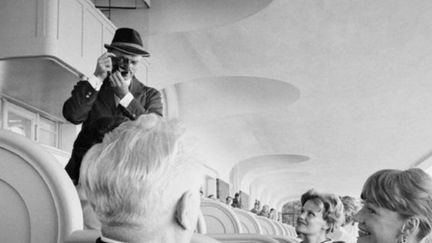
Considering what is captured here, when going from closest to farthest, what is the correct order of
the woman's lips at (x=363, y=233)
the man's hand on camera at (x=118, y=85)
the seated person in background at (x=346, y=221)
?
the woman's lips at (x=363, y=233), the man's hand on camera at (x=118, y=85), the seated person in background at (x=346, y=221)

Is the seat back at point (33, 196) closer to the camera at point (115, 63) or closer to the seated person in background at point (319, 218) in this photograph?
the camera at point (115, 63)

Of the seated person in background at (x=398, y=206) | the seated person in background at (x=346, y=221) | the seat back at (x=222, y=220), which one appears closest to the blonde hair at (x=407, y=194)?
the seated person in background at (x=398, y=206)

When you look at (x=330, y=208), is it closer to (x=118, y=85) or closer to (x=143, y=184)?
(x=118, y=85)

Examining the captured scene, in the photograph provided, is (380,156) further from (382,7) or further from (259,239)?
(259,239)

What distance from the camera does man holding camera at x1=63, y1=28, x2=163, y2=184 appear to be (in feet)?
7.96

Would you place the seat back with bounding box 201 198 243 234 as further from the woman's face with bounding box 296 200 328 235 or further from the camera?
the camera

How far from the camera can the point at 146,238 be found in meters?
1.29

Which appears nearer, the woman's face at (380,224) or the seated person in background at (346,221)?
the woman's face at (380,224)

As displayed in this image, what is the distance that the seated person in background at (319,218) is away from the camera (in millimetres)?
3830

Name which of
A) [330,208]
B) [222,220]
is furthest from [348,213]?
[222,220]

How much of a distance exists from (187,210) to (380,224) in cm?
125

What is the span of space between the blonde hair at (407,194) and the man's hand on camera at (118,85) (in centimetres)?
109

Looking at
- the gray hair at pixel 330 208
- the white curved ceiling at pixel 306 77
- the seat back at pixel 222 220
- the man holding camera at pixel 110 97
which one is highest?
the white curved ceiling at pixel 306 77

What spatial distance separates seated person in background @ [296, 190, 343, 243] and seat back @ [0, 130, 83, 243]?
7.93 feet
